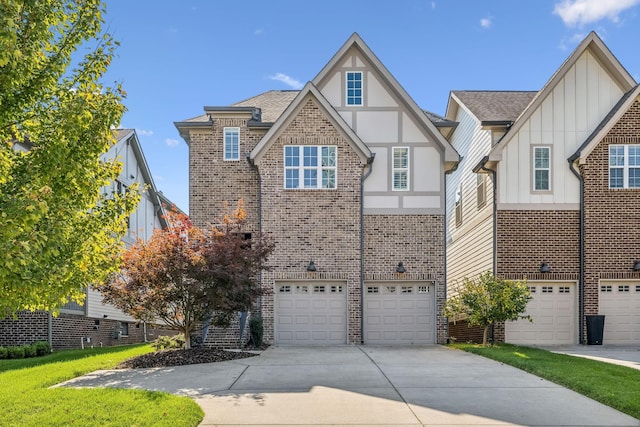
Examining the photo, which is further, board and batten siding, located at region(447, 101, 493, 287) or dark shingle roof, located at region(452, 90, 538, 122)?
dark shingle roof, located at region(452, 90, 538, 122)

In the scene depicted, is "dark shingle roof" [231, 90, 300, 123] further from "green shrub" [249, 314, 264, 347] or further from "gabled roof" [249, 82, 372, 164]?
"green shrub" [249, 314, 264, 347]

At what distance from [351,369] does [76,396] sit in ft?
17.9

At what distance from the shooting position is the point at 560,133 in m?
19.7

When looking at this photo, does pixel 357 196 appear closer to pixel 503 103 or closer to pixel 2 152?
pixel 503 103

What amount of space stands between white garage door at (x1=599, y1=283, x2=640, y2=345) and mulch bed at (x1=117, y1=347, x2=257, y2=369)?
39.9ft

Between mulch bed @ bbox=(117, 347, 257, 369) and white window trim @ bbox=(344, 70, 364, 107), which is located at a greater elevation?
white window trim @ bbox=(344, 70, 364, 107)

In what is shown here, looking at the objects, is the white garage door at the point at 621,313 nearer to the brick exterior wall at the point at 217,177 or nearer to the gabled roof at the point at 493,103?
the gabled roof at the point at 493,103

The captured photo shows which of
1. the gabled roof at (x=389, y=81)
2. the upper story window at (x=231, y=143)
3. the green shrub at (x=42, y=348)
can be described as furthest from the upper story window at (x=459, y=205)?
the green shrub at (x=42, y=348)

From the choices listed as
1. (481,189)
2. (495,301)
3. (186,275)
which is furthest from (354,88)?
(186,275)

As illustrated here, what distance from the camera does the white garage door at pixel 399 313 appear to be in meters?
19.5

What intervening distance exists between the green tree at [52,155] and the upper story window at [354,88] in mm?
13181

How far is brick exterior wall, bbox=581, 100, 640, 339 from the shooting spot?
19.0m

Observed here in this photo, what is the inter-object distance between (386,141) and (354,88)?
2.27 metres

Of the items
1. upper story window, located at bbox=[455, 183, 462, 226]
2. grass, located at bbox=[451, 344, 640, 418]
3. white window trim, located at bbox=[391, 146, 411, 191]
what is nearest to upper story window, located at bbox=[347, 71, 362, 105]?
white window trim, located at bbox=[391, 146, 411, 191]
